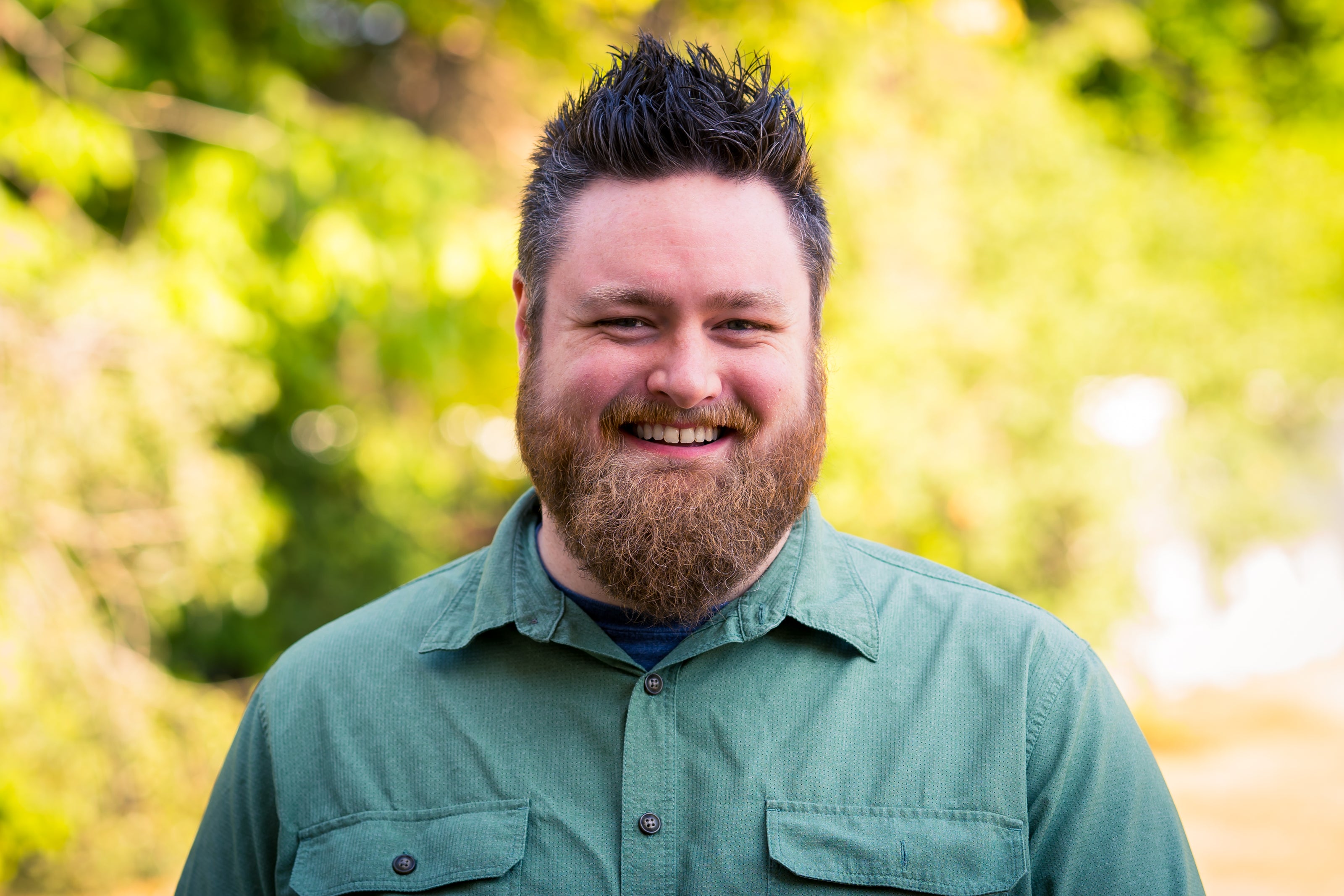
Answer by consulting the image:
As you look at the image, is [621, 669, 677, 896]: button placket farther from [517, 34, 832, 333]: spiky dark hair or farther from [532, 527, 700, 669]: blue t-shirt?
[517, 34, 832, 333]: spiky dark hair

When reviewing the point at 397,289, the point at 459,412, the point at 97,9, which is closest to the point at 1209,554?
the point at 459,412

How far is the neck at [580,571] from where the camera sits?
6.19 ft

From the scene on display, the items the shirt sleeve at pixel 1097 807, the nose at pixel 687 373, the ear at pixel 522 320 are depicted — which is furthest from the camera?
the ear at pixel 522 320

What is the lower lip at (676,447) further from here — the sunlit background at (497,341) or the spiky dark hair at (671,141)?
the sunlit background at (497,341)

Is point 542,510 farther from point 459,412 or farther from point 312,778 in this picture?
point 459,412

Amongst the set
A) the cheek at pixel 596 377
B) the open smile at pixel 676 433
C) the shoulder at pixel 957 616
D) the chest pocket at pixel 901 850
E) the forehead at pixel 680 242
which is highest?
the forehead at pixel 680 242

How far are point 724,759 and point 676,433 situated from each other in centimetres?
51

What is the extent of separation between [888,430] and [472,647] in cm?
533

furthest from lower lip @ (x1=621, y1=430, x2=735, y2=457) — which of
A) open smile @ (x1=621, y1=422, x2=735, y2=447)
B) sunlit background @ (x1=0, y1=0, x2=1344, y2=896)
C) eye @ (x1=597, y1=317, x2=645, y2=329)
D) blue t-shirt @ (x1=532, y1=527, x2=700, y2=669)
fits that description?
sunlit background @ (x1=0, y1=0, x2=1344, y2=896)

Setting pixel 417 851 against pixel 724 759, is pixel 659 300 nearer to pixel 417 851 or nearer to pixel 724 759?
pixel 724 759

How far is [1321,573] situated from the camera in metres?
14.4

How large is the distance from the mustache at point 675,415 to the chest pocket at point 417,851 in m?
0.62

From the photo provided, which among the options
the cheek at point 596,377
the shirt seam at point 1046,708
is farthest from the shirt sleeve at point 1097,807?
the cheek at point 596,377

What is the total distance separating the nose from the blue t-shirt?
37 cm
